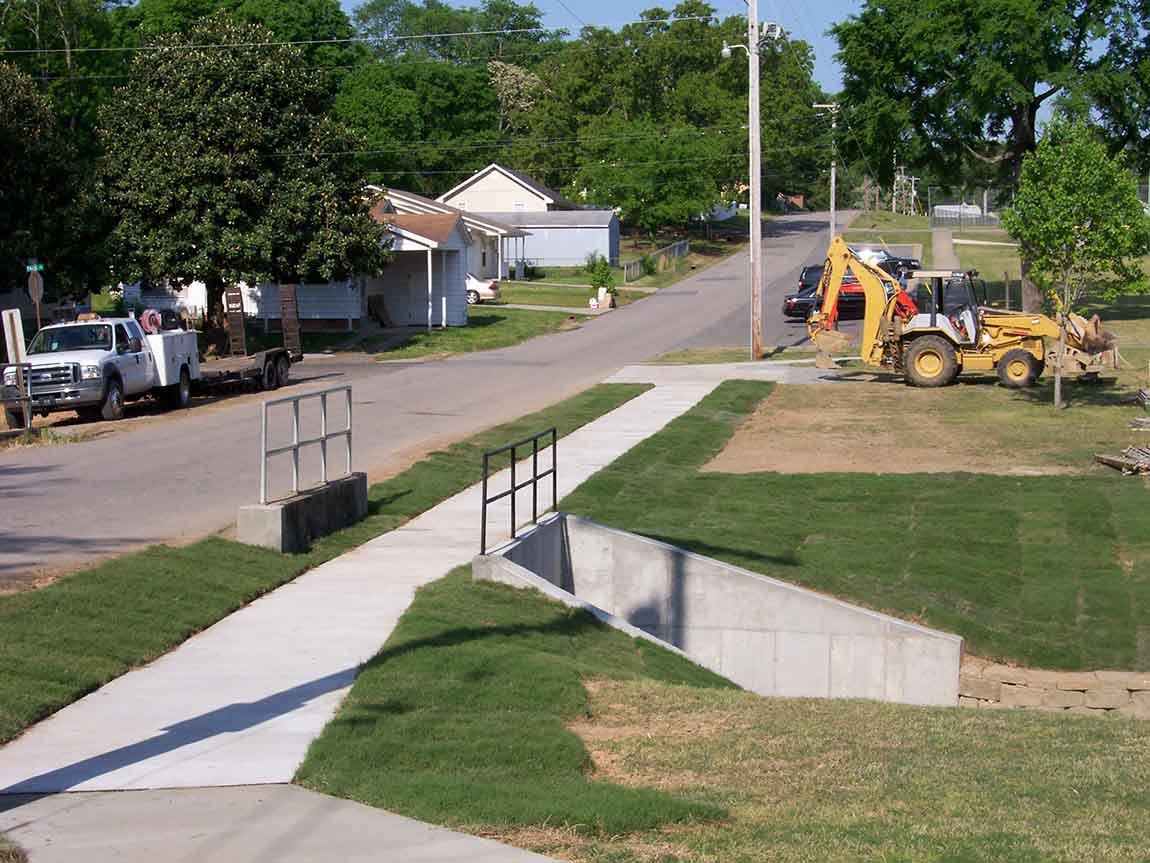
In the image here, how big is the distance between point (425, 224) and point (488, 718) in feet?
142

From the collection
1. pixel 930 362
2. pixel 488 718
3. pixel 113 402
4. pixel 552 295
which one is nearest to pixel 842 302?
pixel 552 295

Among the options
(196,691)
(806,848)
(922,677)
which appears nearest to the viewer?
(806,848)

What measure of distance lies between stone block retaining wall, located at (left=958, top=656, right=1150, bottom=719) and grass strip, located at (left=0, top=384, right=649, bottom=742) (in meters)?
6.73

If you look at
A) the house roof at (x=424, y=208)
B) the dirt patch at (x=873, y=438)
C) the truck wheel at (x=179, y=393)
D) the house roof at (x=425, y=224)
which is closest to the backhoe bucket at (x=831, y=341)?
the dirt patch at (x=873, y=438)

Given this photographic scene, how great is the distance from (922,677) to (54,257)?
30.2m

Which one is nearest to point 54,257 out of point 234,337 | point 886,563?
point 234,337

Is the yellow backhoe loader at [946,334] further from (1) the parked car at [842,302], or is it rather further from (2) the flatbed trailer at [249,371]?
(1) the parked car at [842,302]

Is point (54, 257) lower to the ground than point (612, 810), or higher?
higher

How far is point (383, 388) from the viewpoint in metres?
34.4

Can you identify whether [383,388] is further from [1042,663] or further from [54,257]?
[1042,663]

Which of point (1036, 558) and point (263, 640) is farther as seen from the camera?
point (1036, 558)

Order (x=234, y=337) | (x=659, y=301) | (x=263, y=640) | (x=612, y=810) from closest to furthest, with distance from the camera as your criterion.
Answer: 1. (x=612, y=810)
2. (x=263, y=640)
3. (x=234, y=337)
4. (x=659, y=301)

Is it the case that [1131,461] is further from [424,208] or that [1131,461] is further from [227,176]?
[424,208]

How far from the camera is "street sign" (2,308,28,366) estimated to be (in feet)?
84.9
